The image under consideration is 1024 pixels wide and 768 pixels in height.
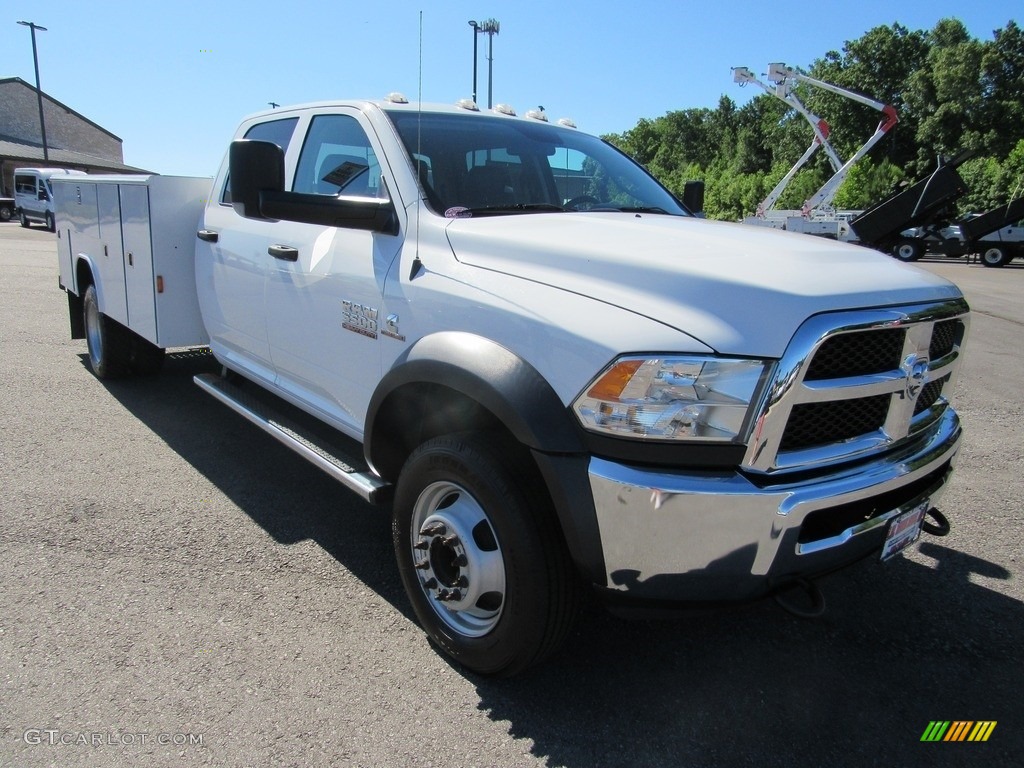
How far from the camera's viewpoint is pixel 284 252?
358cm

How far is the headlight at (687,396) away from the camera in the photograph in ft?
6.67

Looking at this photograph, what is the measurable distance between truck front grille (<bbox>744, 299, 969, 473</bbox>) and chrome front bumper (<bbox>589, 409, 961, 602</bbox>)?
0.09 m

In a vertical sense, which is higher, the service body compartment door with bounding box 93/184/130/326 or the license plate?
the service body compartment door with bounding box 93/184/130/326

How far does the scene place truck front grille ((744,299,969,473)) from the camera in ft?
6.72

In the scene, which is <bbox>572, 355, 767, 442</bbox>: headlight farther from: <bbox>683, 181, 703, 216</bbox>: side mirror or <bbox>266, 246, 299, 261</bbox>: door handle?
<bbox>683, 181, 703, 216</bbox>: side mirror

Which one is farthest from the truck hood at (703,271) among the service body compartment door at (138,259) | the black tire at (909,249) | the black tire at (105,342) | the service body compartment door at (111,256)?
the black tire at (909,249)

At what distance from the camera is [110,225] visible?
5.38 meters

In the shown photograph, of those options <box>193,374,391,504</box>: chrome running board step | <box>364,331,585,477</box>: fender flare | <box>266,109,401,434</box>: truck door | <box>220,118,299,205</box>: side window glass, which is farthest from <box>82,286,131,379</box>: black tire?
<box>364,331,585,477</box>: fender flare

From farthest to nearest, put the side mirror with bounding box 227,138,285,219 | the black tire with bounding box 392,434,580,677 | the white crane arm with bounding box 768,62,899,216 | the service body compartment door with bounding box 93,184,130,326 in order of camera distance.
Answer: the white crane arm with bounding box 768,62,899,216, the service body compartment door with bounding box 93,184,130,326, the side mirror with bounding box 227,138,285,219, the black tire with bounding box 392,434,580,677

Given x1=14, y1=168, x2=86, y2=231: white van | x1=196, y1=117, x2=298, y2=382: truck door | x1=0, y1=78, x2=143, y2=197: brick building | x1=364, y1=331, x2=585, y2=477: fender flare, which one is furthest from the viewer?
x1=0, y1=78, x2=143, y2=197: brick building

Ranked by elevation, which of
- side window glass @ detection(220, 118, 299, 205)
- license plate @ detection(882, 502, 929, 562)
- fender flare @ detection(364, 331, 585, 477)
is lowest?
license plate @ detection(882, 502, 929, 562)

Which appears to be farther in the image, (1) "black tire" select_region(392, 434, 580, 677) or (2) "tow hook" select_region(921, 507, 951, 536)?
(2) "tow hook" select_region(921, 507, 951, 536)

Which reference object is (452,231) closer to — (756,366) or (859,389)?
(756,366)

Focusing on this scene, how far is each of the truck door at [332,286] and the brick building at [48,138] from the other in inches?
2000
